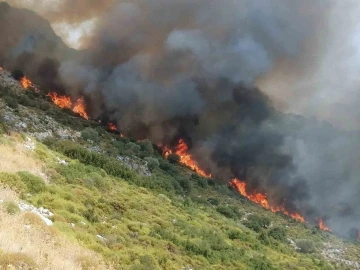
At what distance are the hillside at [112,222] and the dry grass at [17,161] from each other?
117 mm

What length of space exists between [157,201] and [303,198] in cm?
7761

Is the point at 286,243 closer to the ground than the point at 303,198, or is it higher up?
closer to the ground

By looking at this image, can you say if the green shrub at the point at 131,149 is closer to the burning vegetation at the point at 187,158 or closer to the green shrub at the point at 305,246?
the green shrub at the point at 305,246

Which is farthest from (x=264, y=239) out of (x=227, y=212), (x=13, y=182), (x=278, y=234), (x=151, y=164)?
(x=13, y=182)

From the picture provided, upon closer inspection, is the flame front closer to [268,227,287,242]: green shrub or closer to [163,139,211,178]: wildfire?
[163,139,211,178]: wildfire

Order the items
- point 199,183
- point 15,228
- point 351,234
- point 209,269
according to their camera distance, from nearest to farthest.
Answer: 1. point 15,228
2. point 209,269
3. point 199,183
4. point 351,234

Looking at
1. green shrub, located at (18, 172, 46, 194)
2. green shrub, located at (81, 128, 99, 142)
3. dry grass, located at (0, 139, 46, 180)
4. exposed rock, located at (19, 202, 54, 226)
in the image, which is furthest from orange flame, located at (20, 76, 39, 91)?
exposed rock, located at (19, 202, 54, 226)

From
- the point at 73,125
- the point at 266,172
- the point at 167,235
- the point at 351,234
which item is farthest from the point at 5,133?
the point at 266,172

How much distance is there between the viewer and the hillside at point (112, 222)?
13633 mm

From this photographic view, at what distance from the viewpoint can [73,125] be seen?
60.7 meters

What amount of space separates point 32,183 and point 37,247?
9.51 m

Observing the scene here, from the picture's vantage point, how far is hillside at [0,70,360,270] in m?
13.6

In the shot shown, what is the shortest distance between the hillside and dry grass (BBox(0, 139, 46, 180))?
0.38 feet

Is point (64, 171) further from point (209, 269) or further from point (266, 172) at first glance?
point (266, 172)
